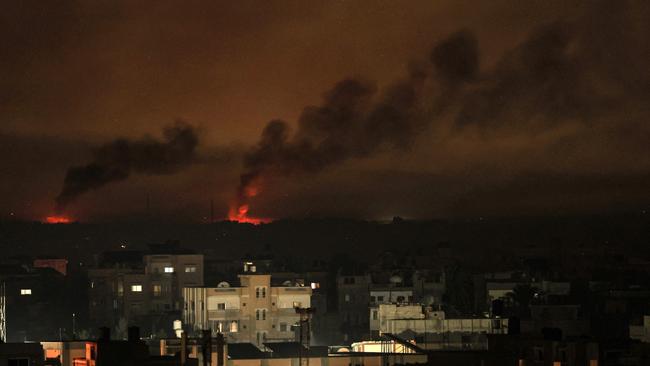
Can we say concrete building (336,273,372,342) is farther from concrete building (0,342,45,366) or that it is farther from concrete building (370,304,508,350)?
concrete building (0,342,45,366)

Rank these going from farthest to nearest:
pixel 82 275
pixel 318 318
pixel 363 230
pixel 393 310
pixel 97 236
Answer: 1. pixel 363 230
2. pixel 97 236
3. pixel 82 275
4. pixel 318 318
5. pixel 393 310

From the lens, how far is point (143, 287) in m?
47.2

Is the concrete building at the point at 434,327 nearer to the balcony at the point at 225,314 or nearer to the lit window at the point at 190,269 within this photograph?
the balcony at the point at 225,314

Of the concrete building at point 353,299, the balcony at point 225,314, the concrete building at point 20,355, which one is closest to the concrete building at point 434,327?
the balcony at point 225,314

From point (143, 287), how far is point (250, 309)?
6565 mm

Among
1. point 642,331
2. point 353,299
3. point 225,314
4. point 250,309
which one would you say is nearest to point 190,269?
point 353,299

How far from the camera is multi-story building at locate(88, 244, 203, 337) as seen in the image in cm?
4588

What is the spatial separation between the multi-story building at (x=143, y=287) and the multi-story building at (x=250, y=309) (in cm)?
295

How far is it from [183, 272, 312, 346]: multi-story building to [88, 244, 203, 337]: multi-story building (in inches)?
116

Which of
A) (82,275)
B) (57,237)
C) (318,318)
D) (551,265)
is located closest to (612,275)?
(551,265)

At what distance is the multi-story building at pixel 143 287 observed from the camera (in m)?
45.9

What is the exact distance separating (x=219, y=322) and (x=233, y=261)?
2612cm

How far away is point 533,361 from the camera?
72.3ft

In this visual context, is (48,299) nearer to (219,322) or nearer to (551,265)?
(219,322)
